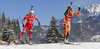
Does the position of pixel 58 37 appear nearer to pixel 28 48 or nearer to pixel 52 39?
pixel 52 39

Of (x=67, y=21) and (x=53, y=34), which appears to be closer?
(x=67, y=21)

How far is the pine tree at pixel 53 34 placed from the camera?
29347 mm

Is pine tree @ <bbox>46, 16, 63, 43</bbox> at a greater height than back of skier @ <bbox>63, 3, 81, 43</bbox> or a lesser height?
lesser

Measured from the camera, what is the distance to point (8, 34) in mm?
35781

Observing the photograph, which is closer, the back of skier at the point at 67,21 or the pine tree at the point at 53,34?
the back of skier at the point at 67,21

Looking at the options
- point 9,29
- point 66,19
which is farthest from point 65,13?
point 9,29

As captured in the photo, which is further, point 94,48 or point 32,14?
point 32,14

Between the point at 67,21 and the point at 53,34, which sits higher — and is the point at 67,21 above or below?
above

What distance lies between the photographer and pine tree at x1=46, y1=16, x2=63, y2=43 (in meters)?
29.3

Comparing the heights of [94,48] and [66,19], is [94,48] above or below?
below

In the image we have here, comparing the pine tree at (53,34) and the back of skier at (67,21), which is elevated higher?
the back of skier at (67,21)

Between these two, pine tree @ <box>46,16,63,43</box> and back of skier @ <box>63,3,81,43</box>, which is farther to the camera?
pine tree @ <box>46,16,63,43</box>

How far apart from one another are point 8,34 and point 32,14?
2744cm

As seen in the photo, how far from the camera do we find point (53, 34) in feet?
97.5
